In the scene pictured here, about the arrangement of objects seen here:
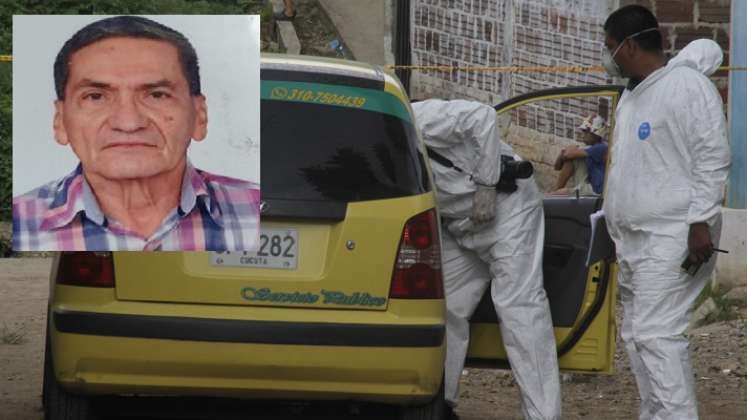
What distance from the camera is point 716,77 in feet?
46.8

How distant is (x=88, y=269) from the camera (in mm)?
6441

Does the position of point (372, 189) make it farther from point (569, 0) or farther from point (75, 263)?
point (569, 0)

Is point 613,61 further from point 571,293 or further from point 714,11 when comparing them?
point 714,11

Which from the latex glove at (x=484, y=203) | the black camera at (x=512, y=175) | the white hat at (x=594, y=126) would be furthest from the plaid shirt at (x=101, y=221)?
the white hat at (x=594, y=126)

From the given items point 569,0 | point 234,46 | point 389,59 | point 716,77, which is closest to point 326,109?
point 234,46

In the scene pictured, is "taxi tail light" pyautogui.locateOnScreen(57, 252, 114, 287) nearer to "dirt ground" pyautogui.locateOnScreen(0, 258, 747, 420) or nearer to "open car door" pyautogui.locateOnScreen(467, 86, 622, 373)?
"dirt ground" pyautogui.locateOnScreen(0, 258, 747, 420)

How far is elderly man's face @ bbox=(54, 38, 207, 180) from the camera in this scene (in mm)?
5582

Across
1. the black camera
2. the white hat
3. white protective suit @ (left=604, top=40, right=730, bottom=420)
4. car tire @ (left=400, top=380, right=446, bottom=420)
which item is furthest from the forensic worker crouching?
the white hat

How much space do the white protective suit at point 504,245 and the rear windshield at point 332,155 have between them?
91 centimetres

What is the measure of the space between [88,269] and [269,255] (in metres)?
0.73

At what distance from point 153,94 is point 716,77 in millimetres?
9505

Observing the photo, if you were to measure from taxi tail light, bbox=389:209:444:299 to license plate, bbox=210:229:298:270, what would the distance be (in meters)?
0.43

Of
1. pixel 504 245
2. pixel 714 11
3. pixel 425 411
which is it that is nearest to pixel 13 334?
pixel 504 245

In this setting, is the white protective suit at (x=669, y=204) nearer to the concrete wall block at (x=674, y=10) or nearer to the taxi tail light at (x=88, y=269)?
the taxi tail light at (x=88, y=269)
